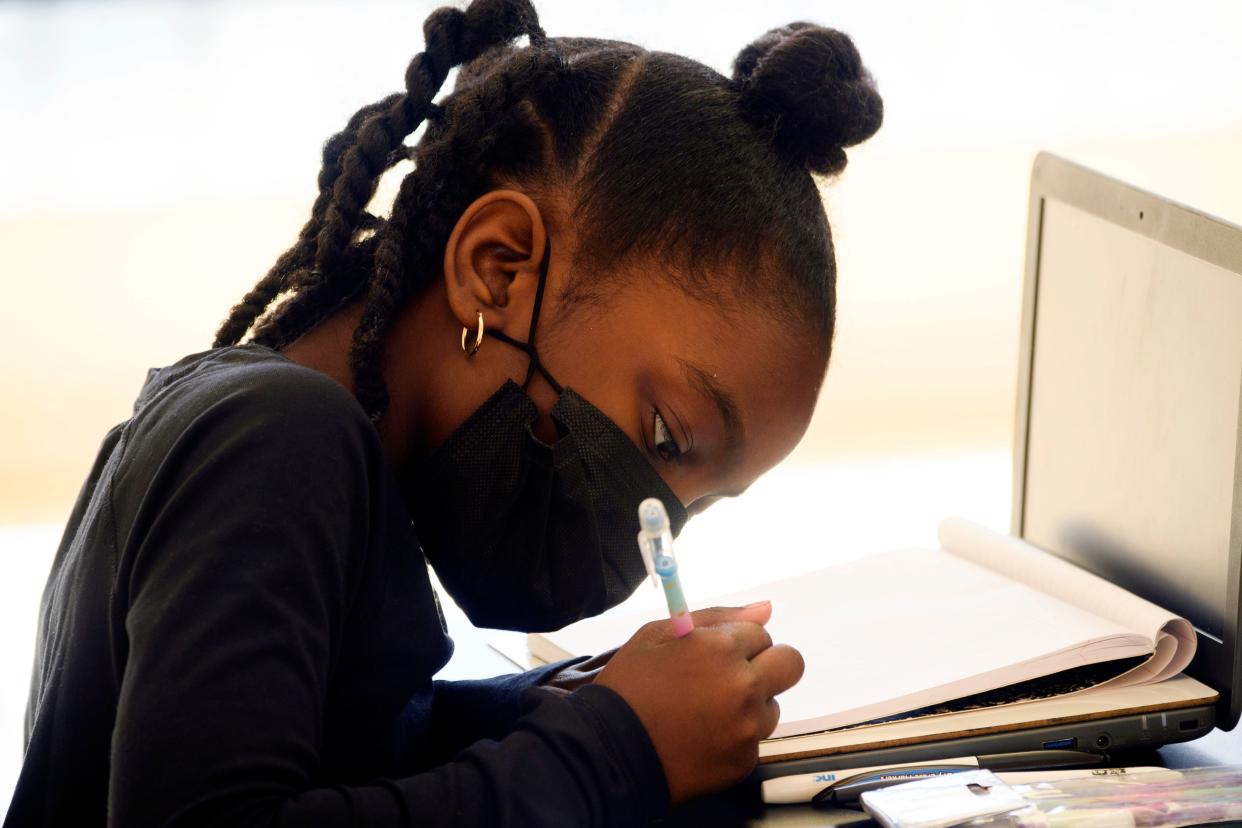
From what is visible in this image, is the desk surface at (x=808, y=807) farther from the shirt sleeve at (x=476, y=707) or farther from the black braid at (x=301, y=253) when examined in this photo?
the black braid at (x=301, y=253)

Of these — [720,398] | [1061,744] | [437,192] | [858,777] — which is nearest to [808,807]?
[858,777]

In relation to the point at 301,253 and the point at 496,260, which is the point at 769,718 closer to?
the point at 496,260

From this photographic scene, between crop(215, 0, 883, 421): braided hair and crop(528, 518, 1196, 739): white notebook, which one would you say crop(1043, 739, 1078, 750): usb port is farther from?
crop(215, 0, 883, 421): braided hair

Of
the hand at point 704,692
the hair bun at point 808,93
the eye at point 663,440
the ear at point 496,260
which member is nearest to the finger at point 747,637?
the hand at point 704,692

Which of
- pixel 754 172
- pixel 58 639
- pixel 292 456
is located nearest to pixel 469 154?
pixel 754 172

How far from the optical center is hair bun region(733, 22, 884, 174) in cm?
108

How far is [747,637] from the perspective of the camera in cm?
93

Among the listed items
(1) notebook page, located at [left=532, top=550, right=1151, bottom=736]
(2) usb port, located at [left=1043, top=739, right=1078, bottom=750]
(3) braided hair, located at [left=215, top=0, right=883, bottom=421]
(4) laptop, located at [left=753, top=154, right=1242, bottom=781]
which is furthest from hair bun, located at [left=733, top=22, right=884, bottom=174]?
(2) usb port, located at [left=1043, top=739, right=1078, bottom=750]

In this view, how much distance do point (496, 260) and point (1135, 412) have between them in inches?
21.0

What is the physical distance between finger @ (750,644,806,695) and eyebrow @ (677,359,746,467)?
17cm

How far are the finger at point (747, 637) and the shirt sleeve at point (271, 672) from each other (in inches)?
3.9

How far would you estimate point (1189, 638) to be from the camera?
3.40ft

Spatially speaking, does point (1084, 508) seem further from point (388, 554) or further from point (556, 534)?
point (388, 554)

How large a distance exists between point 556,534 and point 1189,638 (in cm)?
47
